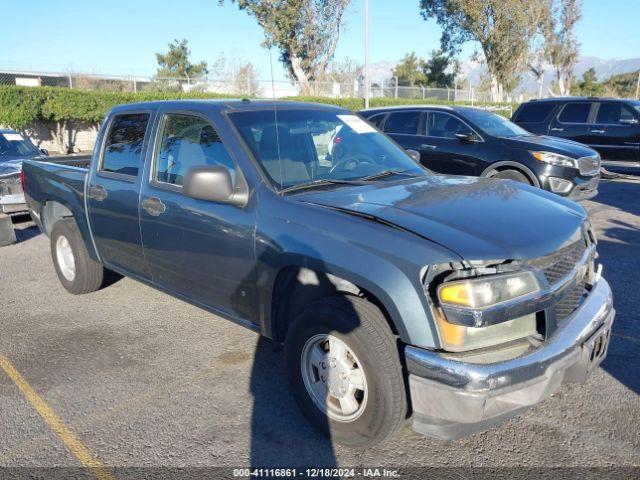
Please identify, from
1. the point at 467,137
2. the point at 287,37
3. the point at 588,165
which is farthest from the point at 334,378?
the point at 287,37

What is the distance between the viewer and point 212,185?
3.19 meters

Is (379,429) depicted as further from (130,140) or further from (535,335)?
(130,140)

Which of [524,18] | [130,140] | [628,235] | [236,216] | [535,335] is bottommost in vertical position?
[628,235]

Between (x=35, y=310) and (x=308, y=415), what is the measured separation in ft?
10.9

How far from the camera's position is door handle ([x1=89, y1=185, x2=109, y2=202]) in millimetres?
4473

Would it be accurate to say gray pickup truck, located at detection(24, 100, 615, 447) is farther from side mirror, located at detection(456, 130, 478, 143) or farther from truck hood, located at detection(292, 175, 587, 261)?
side mirror, located at detection(456, 130, 478, 143)

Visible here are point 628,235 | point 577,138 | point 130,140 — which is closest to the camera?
point 130,140

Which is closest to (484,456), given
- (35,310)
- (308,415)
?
(308,415)

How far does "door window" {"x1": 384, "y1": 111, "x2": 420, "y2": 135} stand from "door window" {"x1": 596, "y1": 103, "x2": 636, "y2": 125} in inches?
220

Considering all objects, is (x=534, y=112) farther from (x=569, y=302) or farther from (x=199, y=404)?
(x=199, y=404)

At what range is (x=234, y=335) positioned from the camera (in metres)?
4.42

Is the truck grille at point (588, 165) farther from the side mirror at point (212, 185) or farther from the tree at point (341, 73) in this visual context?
the tree at point (341, 73)

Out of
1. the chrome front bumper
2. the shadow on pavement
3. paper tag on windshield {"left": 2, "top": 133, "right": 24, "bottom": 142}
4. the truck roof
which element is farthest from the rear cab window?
the chrome front bumper

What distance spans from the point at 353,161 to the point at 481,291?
1715mm
